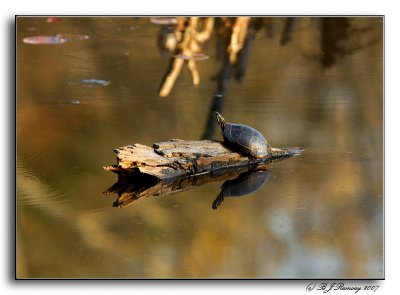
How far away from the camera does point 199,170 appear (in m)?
5.02

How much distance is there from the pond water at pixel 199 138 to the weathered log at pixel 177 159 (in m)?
0.16

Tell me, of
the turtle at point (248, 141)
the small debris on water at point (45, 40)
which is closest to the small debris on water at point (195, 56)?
the small debris on water at point (45, 40)

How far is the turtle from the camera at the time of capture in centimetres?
512

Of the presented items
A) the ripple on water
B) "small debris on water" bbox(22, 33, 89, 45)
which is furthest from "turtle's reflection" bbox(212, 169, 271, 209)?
"small debris on water" bbox(22, 33, 89, 45)

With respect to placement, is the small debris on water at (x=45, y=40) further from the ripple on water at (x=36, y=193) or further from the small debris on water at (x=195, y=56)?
the ripple on water at (x=36, y=193)

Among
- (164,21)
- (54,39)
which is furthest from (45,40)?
(164,21)

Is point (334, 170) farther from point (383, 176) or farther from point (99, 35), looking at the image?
point (99, 35)

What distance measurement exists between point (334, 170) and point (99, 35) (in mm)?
2215

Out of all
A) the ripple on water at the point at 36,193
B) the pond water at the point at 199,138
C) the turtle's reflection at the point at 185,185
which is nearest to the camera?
the pond water at the point at 199,138

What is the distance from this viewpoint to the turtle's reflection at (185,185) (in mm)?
4770

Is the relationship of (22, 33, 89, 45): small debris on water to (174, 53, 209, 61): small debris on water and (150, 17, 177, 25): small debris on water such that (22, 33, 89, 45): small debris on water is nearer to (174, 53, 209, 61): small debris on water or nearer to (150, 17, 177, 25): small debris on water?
(150, 17, 177, 25): small debris on water

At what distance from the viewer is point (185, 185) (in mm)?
4891

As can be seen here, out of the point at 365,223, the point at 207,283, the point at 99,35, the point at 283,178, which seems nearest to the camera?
the point at 207,283
